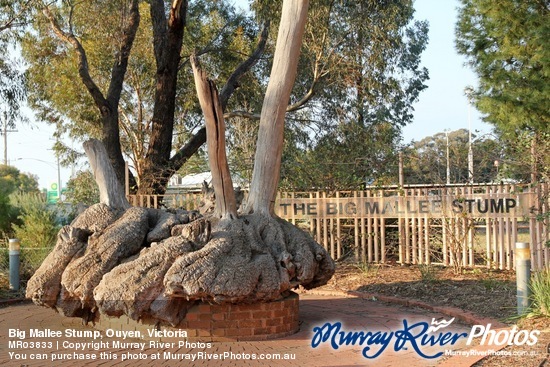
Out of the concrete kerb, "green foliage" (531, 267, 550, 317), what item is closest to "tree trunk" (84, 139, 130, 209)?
the concrete kerb

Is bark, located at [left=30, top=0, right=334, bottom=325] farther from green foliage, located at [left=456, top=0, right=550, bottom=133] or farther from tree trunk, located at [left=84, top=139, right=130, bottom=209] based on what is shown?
green foliage, located at [left=456, top=0, right=550, bottom=133]

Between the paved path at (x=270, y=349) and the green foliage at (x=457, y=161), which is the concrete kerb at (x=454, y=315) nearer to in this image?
the paved path at (x=270, y=349)

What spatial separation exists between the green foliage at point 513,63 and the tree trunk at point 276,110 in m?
13.2

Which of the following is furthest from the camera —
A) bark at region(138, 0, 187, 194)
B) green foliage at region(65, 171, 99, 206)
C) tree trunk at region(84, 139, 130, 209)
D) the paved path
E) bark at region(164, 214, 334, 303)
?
green foliage at region(65, 171, 99, 206)

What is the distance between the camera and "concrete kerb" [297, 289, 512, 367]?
6.24 meters

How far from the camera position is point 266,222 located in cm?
836

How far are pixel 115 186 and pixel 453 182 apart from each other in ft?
25.8

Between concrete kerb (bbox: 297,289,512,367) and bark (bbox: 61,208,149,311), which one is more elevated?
bark (bbox: 61,208,149,311)

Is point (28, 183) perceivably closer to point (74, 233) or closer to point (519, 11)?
point (519, 11)

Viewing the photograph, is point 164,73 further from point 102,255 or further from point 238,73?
point 102,255

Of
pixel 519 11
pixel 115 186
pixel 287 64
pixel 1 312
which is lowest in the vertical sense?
pixel 1 312

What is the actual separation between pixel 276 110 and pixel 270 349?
10.4ft

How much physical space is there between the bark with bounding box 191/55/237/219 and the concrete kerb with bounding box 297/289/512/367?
314cm

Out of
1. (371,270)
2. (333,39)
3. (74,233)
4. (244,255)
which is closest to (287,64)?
(244,255)
